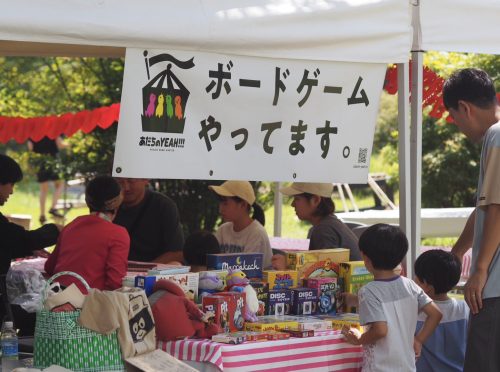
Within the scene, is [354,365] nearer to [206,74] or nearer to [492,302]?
[492,302]

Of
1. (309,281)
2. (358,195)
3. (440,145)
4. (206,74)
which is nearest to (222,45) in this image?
(206,74)

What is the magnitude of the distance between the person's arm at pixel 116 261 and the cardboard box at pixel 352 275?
118 cm

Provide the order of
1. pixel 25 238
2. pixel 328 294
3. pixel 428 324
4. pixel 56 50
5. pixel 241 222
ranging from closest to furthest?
pixel 428 324 < pixel 328 294 < pixel 25 238 < pixel 241 222 < pixel 56 50

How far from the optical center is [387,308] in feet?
14.1

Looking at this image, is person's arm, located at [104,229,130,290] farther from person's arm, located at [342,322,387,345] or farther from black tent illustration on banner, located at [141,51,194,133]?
person's arm, located at [342,322,387,345]

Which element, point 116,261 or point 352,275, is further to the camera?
point 352,275

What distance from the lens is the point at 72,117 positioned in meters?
9.49

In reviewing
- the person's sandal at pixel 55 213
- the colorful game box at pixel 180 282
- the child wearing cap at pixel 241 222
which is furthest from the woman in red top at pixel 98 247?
the person's sandal at pixel 55 213

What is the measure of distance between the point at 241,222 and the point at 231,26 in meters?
2.12

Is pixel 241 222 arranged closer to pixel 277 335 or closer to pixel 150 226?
pixel 150 226

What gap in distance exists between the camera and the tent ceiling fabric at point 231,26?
12.9 feet

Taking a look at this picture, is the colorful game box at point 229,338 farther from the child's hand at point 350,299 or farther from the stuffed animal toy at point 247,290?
the child's hand at point 350,299

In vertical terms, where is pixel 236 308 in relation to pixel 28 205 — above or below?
below

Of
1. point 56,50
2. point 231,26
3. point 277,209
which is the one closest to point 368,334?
point 231,26
